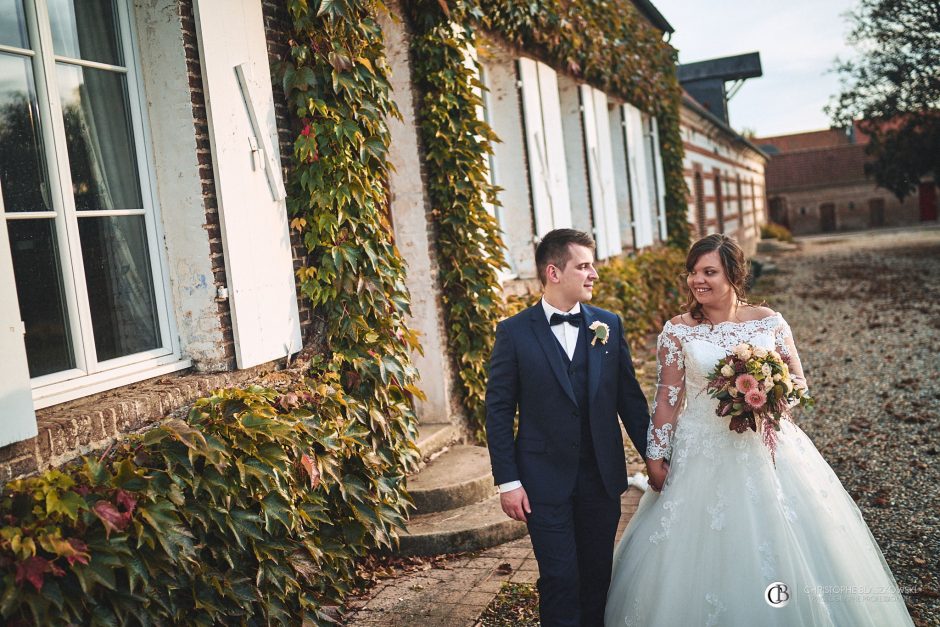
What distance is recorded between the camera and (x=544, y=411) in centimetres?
310

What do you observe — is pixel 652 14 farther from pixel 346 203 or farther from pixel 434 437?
pixel 346 203

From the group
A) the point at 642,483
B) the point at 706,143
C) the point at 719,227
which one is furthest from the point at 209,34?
the point at 719,227

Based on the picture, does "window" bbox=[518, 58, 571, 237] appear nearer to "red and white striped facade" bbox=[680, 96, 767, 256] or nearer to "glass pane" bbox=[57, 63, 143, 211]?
"glass pane" bbox=[57, 63, 143, 211]

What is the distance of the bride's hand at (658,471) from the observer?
336cm

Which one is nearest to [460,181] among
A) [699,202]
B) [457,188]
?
[457,188]

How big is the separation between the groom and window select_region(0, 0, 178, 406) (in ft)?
5.81

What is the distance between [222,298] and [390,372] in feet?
3.82

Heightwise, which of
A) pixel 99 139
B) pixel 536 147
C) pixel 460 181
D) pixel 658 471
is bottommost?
pixel 658 471

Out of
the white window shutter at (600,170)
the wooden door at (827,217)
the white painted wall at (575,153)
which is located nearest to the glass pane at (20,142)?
the white painted wall at (575,153)

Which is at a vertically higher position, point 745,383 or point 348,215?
point 348,215

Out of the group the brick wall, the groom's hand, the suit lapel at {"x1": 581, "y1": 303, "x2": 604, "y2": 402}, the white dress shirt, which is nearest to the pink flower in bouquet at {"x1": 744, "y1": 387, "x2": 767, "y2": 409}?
the suit lapel at {"x1": 581, "y1": 303, "x2": 604, "y2": 402}

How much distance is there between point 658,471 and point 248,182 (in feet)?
8.08

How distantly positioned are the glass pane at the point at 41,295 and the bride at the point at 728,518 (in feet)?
8.22

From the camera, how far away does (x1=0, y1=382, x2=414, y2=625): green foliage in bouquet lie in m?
2.59
